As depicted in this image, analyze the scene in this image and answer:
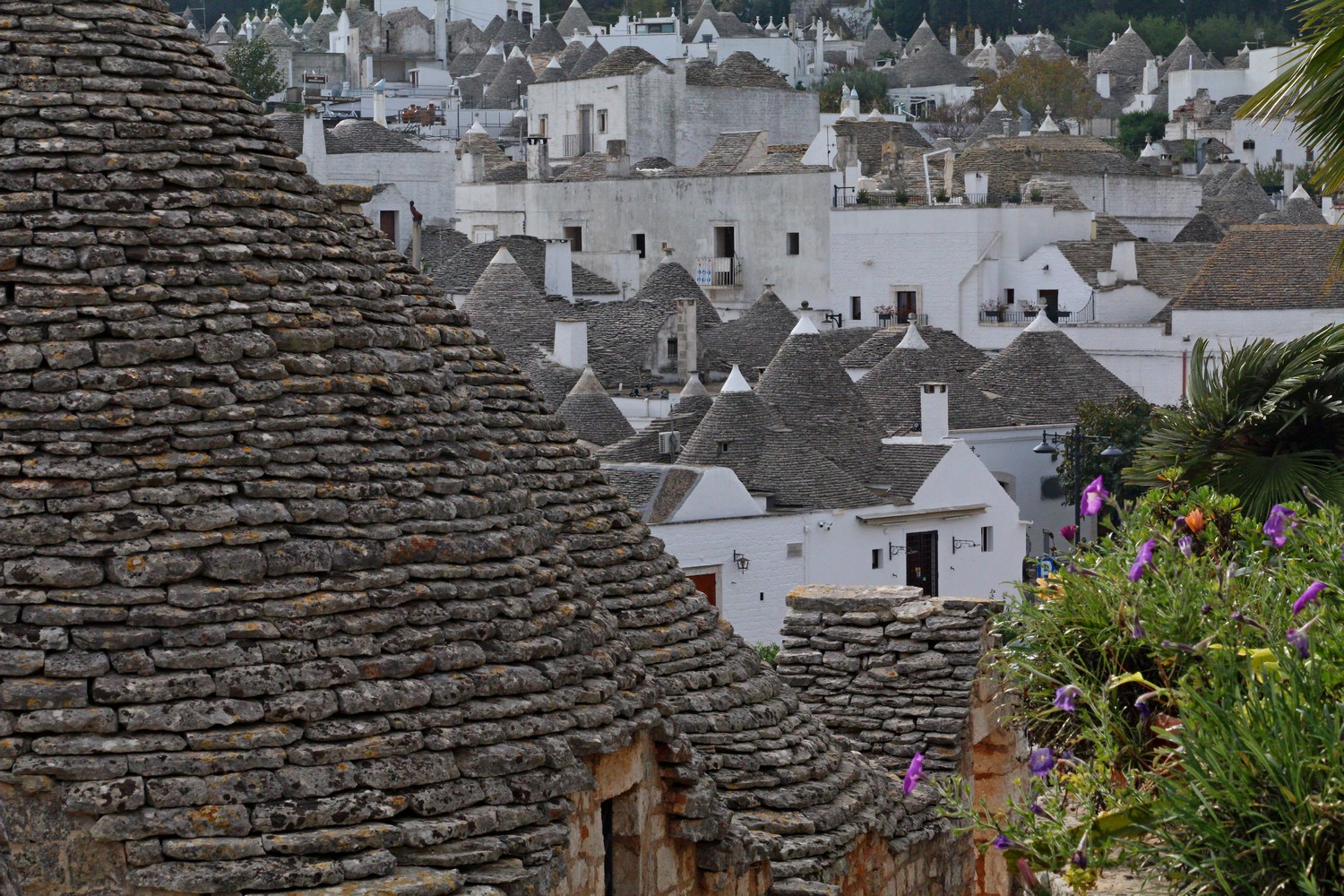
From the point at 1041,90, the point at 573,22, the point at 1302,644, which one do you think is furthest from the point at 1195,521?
the point at 573,22

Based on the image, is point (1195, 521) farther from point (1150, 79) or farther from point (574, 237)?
point (1150, 79)

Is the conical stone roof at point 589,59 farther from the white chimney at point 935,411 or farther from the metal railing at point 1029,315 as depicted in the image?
the white chimney at point 935,411

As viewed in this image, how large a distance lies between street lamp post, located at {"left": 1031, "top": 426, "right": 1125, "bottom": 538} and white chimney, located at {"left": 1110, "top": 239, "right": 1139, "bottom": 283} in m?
16.2

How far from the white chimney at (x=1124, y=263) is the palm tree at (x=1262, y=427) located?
50.4m

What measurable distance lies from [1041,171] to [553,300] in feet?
87.2

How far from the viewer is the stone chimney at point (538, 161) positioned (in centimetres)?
7619

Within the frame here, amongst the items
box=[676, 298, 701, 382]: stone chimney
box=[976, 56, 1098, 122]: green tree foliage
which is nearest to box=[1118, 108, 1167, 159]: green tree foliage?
box=[976, 56, 1098, 122]: green tree foliage

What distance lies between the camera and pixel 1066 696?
28.1 ft

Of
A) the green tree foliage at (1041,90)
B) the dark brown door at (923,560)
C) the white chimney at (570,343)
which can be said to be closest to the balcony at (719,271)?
the white chimney at (570,343)

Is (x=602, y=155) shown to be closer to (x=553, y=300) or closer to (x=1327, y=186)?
(x=553, y=300)

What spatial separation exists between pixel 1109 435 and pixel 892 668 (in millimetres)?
30253

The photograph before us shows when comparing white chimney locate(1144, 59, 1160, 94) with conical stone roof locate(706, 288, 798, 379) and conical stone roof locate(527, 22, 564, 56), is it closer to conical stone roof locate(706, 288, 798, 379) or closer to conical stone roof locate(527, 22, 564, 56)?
conical stone roof locate(527, 22, 564, 56)

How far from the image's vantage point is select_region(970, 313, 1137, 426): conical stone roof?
50.2 meters


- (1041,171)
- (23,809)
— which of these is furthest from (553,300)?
(23,809)
